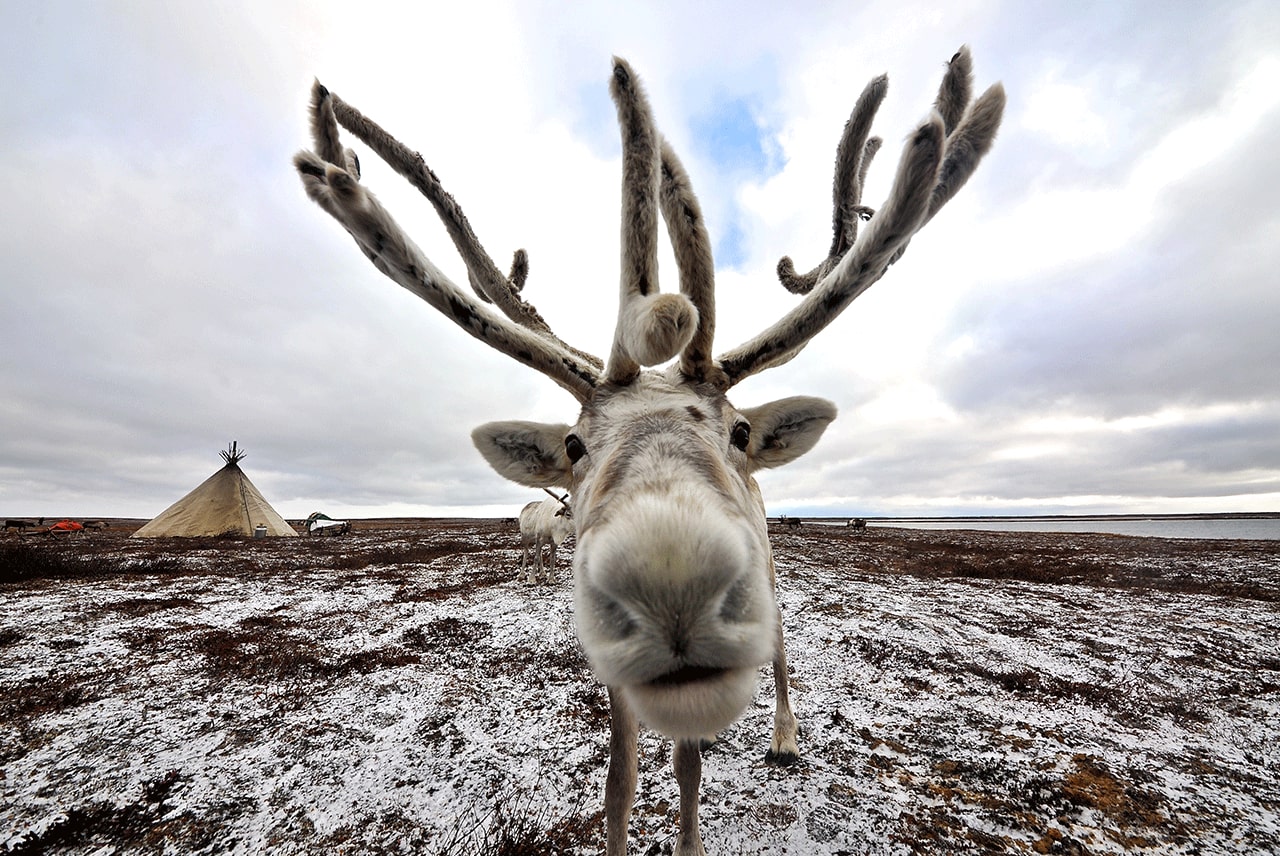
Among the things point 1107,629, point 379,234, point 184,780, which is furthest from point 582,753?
point 1107,629

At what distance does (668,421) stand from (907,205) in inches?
55.4

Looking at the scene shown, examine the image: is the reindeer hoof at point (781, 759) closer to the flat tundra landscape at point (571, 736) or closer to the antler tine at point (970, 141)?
the flat tundra landscape at point (571, 736)

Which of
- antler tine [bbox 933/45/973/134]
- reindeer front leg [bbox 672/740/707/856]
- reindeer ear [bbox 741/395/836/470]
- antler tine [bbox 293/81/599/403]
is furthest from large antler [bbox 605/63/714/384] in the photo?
reindeer front leg [bbox 672/740/707/856]

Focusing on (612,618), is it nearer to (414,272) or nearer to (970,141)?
(414,272)

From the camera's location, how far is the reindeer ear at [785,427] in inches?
Result: 110

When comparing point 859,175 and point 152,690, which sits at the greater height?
point 859,175

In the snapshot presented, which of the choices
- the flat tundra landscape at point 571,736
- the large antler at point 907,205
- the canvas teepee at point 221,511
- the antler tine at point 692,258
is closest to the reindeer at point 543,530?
the flat tundra landscape at point 571,736

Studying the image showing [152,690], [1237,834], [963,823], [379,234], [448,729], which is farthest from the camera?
[152,690]

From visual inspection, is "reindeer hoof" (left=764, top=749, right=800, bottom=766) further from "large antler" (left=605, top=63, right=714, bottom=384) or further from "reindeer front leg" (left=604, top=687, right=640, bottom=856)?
"large antler" (left=605, top=63, right=714, bottom=384)

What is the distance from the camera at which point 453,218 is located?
3869mm

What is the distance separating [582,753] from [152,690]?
4781 mm

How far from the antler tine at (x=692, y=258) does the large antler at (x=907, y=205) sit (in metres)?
0.19

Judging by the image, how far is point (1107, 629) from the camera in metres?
6.75

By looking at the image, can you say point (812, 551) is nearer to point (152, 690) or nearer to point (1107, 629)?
point (1107, 629)
